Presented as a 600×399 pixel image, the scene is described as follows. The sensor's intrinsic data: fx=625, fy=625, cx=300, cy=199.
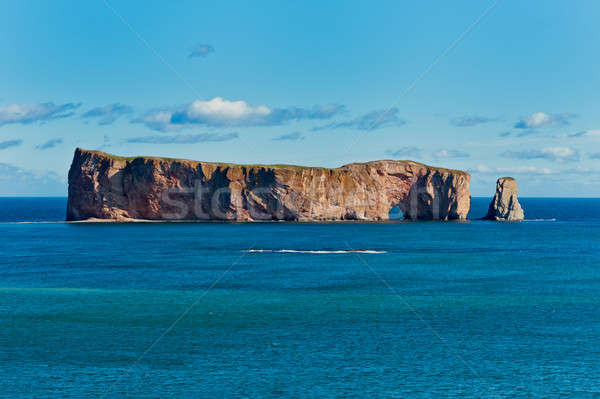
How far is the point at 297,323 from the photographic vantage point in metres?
45.2

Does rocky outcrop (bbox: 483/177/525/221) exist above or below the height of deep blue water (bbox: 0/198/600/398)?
above

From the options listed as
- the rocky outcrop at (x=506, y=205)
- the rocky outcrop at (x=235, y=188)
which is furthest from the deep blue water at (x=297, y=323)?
the rocky outcrop at (x=506, y=205)

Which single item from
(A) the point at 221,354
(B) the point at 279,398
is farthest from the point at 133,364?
(B) the point at 279,398

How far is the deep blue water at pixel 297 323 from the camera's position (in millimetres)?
32438

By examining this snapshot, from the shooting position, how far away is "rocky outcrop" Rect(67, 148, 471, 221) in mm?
142250

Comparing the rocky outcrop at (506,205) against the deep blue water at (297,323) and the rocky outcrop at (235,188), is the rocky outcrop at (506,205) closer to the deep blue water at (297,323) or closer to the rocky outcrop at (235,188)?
the rocky outcrop at (235,188)

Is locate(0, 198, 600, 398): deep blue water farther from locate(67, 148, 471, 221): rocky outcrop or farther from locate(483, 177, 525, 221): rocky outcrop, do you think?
locate(483, 177, 525, 221): rocky outcrop

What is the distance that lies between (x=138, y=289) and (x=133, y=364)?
25.2 m

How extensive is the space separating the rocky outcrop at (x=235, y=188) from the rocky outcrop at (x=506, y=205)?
12.2 metres

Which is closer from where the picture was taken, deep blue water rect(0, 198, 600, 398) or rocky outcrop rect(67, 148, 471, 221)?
deep blue water rect(0, 198, 600, 398)

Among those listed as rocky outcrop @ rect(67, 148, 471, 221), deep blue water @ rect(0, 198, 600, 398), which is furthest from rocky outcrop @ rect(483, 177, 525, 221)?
deep blue water @ rect(0, 198, 600, 398)

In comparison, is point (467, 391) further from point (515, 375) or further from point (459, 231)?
point (459, 231)

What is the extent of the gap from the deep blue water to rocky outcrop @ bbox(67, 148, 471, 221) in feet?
170

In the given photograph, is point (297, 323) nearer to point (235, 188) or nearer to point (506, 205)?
point (235, 188)
